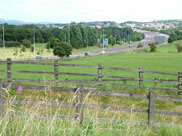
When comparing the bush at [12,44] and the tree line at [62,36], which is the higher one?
the tree line at [62,36]

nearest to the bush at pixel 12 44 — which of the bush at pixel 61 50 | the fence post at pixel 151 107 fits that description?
the bush at pixel 61 50

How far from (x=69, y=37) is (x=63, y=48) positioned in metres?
37.8

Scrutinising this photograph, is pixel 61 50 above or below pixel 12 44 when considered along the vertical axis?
below

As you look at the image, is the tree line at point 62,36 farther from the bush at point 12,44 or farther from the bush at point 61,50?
the bush at point 61,50

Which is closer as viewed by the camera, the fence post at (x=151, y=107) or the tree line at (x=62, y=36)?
the fence post at (x=151, y=107)

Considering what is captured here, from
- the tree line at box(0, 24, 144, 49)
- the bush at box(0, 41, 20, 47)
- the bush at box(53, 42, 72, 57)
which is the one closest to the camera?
the bush at box(53, 42, 72, 57)

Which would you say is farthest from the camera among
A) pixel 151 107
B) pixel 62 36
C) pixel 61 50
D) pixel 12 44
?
pixel 62 36

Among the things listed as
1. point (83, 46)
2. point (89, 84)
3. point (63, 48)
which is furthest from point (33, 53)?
point (89, 84)

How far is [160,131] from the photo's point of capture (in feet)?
20.2

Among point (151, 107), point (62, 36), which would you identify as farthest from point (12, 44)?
point (151, 107)

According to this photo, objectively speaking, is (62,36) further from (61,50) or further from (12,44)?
(61,50)

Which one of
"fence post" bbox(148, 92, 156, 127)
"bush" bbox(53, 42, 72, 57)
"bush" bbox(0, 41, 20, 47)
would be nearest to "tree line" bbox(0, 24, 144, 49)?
"bush" bbox(0, 41, 20, 47)

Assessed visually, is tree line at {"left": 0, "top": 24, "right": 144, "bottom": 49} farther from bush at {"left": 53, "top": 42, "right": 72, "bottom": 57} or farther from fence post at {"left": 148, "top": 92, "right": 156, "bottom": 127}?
fence post at {"left": 148, "top": 92, "right": 156, "bottom": 127}

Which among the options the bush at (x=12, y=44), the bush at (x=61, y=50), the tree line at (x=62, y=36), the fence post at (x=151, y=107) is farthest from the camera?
the tree line at (x=62, y=36)
